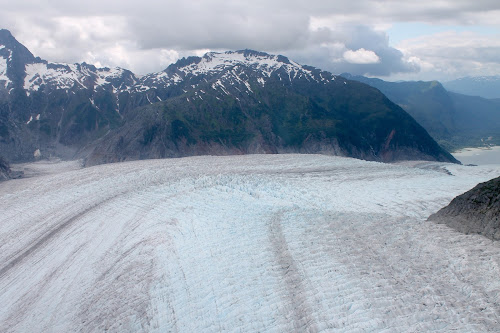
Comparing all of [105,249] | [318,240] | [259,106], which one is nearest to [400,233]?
[318,240]

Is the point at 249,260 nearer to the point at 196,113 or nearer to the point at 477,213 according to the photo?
the point at 477,213

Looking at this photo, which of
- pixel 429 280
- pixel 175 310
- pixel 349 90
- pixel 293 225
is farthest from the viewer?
pixel 349 90

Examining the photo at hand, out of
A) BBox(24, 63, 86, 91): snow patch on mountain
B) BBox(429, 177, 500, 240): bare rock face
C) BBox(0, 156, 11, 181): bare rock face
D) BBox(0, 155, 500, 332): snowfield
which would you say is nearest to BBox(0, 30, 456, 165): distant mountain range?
BBox(24, 63, 86, 91): snow patch on mountain

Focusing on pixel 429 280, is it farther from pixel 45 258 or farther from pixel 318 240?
pixel 45 258

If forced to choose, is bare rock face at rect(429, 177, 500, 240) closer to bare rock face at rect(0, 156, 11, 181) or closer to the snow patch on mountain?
bare rock face at rect(0, 156, 11, 181)

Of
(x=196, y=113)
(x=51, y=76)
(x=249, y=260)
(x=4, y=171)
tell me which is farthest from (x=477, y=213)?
(x=51, y=76)

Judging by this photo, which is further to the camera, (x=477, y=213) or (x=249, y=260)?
(x=249, y=260)
